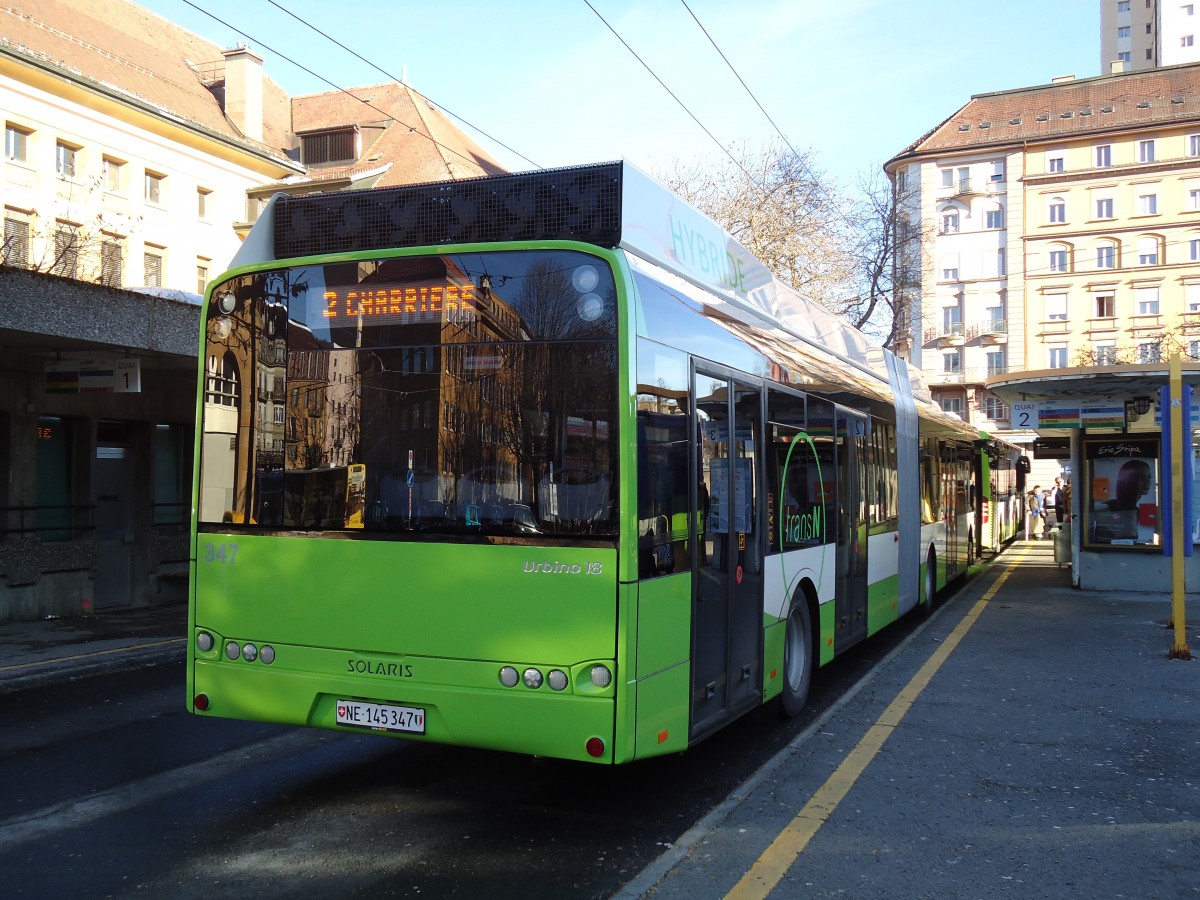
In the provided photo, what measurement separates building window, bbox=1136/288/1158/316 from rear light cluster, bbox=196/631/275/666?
68616 mm

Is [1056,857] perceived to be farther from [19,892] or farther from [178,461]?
[178,461]

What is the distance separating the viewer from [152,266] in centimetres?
3894

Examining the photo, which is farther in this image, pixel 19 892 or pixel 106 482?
pixel 106 482

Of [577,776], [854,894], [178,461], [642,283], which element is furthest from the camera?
[178,461]

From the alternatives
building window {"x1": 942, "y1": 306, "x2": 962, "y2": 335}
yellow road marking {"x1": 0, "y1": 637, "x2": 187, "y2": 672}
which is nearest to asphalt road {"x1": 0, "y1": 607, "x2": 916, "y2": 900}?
yellow road marking {"x1": 0, "y1": 637, "x2": 187, "y2": 672}

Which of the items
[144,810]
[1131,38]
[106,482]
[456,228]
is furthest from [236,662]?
[1131,38]

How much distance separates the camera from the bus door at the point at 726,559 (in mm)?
5906

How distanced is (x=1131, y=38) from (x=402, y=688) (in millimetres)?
121325

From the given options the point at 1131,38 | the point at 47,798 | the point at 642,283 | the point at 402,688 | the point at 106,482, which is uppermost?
the point at 1131,38

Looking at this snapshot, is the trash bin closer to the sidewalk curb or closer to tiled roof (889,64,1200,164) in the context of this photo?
the sidewalk curb

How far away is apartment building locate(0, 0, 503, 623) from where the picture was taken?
43.1 feet

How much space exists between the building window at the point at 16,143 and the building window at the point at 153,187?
4638 mm

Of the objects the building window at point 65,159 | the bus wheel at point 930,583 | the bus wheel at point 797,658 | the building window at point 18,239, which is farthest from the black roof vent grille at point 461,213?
the building window at point 65,159

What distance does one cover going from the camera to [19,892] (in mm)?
4684
